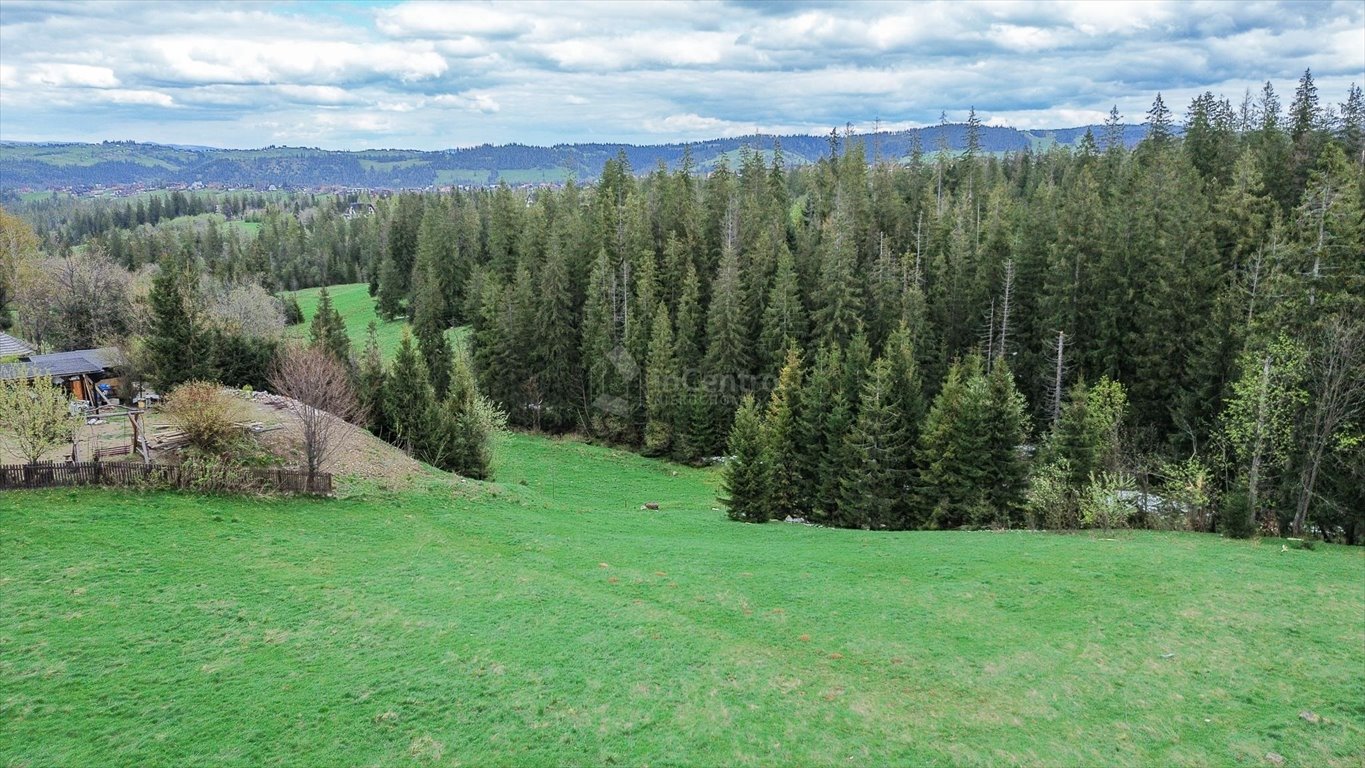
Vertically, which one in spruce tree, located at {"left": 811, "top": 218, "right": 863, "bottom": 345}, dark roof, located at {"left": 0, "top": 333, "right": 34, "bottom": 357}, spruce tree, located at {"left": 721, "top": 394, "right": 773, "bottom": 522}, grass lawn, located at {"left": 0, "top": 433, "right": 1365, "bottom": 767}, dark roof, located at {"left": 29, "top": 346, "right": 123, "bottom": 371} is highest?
spruce tree, located at {"left": 811, "top": 218, "right": 863, "bottom": 345}

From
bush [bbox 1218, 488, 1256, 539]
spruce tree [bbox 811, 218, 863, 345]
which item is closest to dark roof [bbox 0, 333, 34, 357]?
spruce tree [bbox 811, 218, 863, 345]

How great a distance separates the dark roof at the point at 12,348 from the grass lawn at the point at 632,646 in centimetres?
3302

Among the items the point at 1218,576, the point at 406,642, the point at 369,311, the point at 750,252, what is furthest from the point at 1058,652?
the point at 369,311

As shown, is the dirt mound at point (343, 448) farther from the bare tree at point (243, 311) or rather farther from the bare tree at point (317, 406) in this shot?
the bare tree at point (243, 311)

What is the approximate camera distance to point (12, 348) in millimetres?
51406

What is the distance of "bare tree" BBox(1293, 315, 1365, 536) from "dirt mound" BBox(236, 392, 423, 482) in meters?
40.3

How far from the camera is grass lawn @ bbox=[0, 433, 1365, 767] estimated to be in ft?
48.9

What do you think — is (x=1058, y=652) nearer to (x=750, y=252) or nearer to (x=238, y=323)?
(x=750, y=252)

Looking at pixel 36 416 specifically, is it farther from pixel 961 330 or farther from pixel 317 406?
pixel 961 330

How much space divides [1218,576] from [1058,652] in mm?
9208

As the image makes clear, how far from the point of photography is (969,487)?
125ft

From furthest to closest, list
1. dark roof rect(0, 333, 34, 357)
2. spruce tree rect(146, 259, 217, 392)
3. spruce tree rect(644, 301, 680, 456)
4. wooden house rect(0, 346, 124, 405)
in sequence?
spruce tree rect(644, 301, 680, 456)
dark roof rect(0, 333, 34, 357)
wooden house rect(0, 346, 124, 405)
spruce tree rect(146, 259, 217, 392)

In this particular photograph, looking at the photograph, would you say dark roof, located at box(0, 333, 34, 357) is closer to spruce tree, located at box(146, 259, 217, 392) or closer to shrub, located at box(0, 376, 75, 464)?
spruce tree, located at box(146, 259, 217, 392)

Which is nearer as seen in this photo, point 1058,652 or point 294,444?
point 1058,652
